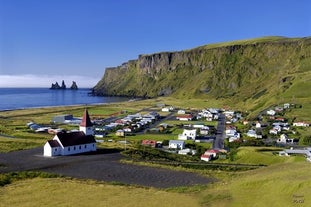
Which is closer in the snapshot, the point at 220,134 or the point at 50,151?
the point at 50,151

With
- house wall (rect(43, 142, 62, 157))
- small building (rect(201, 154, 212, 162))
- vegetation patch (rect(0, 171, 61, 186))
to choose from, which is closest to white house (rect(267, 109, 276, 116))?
small building (rect(201, 154, 212, 162))

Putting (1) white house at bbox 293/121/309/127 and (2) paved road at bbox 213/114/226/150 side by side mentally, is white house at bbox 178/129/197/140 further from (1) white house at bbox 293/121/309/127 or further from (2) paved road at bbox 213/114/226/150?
(1) white house at bbox 293/121/309/127

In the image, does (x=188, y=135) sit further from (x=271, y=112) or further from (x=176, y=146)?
(x=271, y=112)

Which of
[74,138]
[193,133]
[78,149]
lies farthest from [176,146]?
[74,138]

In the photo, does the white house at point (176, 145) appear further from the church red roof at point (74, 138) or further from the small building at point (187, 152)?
the church red roof at point (74, 138)

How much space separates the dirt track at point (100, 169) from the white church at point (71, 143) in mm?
1515

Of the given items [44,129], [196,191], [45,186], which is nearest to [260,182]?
[196,191]

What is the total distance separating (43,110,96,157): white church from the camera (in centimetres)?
4947

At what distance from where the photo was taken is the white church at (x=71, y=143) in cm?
4947

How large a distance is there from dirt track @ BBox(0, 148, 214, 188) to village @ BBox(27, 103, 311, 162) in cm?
317

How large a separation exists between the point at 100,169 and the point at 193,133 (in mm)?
46294

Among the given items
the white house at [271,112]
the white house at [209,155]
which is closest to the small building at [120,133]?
the white house at [209,155]

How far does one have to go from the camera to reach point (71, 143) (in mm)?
51250

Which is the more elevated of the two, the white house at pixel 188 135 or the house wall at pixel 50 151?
the house wall at pixel 50 151
